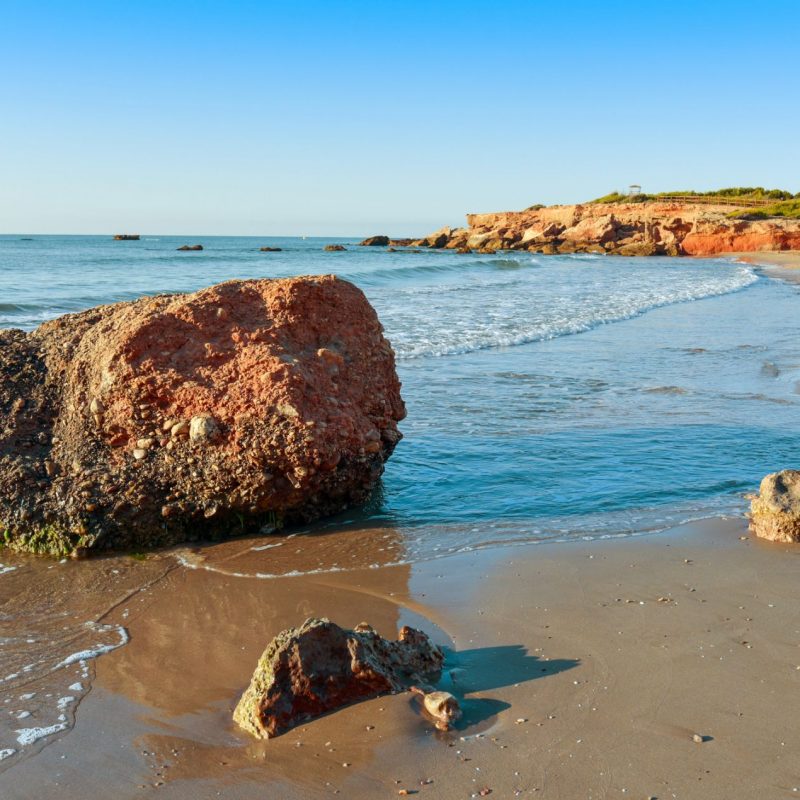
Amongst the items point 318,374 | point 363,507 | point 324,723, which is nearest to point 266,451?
point 318,374

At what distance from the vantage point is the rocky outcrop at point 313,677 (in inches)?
123

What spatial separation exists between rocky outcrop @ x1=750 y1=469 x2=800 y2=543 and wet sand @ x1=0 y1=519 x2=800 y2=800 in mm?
154

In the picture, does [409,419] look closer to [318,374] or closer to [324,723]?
[318,374]

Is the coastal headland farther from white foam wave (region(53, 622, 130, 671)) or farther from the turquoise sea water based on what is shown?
white foam wave (region(53, 622, 130, 671))

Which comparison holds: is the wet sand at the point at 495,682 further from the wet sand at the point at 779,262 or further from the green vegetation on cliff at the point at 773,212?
the green vegetation on cliff at the point at 773,212

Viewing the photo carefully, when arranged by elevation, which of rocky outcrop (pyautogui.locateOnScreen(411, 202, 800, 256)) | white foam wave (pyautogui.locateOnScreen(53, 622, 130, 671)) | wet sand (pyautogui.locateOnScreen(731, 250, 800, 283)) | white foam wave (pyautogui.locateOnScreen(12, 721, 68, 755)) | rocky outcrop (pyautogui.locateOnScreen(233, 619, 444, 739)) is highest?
rocky outcrop (pyautogui.locateOnScreen(411, 202, 800, 256))

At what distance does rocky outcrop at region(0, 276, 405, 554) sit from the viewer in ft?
16.5

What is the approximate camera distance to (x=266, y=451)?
4.98 meters

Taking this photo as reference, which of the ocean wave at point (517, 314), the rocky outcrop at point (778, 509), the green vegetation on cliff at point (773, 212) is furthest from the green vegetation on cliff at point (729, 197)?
the rocky outcrop at point (778, 509)

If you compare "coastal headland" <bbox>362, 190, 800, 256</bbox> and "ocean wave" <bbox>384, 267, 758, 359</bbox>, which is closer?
"ocean wave" <bbox>384, 267, 758, 359</bbox>

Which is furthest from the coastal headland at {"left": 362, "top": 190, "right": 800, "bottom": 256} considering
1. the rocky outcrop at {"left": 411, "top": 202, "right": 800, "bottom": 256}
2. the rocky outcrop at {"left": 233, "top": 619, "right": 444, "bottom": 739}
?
the rocky outcrop at {"left": 233, "top": 619, "right": 444, "bottom": 739}

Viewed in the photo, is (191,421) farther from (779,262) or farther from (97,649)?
(779,262)

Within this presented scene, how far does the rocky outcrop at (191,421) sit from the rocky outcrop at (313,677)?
1.85 metres

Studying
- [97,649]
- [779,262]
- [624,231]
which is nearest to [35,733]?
[97,649]
